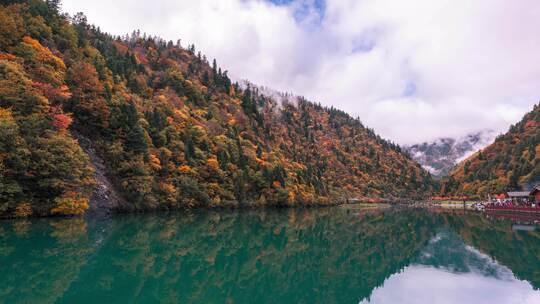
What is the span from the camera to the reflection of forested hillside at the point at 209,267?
610 inches

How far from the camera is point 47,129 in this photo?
42.2 m

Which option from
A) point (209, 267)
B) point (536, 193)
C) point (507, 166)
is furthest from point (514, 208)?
point (507, 166)

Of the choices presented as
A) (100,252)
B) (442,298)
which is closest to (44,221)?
(100,252)

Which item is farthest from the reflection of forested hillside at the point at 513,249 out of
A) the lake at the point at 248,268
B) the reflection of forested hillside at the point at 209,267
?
the reflection of forested hillside at the point at 209,267

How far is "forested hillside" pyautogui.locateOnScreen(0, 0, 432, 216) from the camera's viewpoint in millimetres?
39906

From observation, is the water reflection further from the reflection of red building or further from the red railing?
the reflection of red building

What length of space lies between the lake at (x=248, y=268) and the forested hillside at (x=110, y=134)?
6.61m

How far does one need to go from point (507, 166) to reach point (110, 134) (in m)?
160

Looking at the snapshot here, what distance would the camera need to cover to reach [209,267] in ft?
69.4

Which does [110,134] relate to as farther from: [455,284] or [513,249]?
[513,249]

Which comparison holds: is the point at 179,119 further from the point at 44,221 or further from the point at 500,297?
the point at 500,297

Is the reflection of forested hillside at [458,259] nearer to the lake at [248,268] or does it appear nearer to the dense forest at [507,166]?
the lake at [248,268]

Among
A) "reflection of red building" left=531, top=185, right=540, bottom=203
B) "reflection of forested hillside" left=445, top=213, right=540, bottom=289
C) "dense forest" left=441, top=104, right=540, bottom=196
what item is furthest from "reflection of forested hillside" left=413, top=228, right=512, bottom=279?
"dense forest" left=441, top=104, right=540, bottom=196

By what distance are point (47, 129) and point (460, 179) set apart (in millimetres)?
190920
